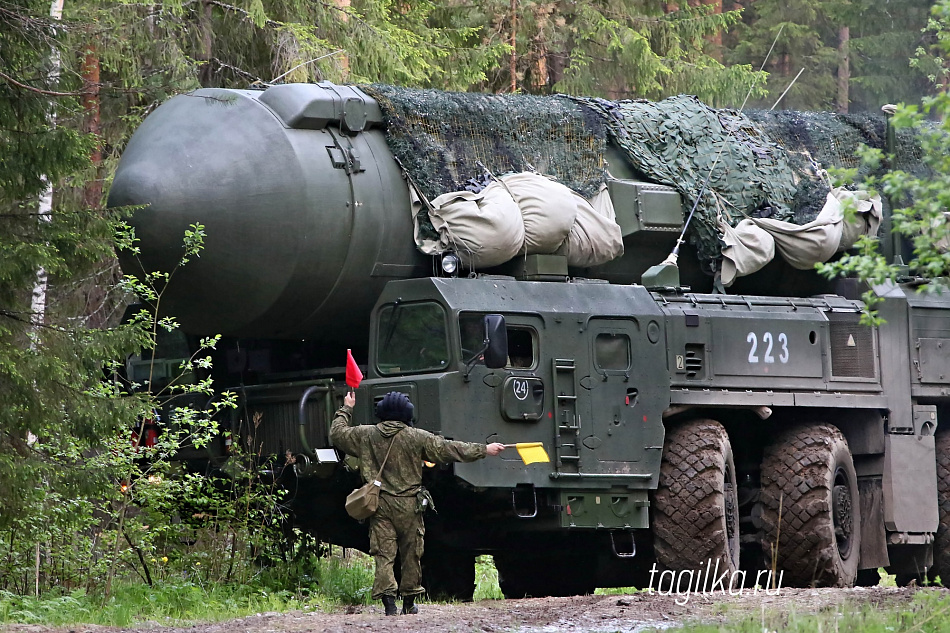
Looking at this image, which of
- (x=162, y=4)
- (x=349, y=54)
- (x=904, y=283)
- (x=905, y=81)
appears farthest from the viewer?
(x=905, y=81)

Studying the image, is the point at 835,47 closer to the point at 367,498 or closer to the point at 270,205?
the point at 270,205

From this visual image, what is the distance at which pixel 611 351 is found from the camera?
1192 cm

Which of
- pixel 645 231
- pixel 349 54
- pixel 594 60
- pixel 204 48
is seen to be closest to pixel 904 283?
pixel 645 231

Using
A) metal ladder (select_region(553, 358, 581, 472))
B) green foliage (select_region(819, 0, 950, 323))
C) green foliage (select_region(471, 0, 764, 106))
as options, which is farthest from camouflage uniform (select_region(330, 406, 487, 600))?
green foliage (select_region(471, 0, 764, 106))

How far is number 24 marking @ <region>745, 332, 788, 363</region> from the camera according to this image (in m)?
12.8

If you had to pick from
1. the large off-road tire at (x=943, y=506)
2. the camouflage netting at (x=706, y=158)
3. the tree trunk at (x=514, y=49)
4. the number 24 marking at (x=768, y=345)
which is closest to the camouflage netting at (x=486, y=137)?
the camouflage netting at (x=706, y=158)

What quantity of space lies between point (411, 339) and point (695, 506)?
2.57 metres

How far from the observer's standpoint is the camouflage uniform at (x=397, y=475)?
10.3 meters

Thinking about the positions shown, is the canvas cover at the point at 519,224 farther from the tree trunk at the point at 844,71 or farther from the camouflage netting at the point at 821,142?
the tree trunk at the point at 844,71

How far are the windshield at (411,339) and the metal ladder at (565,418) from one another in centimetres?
96

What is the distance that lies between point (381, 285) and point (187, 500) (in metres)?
2.21

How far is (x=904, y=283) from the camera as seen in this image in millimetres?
14219

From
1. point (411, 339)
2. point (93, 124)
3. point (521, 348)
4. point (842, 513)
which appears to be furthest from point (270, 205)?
point (93, 124)

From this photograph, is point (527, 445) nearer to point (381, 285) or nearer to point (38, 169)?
point (381, 285)
